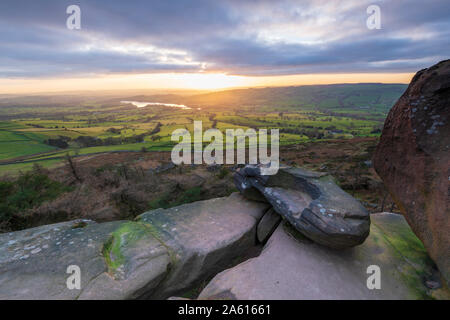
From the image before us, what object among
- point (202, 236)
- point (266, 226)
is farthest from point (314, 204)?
point (202, 236)

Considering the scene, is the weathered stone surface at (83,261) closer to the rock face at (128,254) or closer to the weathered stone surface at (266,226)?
the rock face at (128,254)

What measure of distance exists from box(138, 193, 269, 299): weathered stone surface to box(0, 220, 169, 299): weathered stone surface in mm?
602

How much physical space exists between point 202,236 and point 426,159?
8.11 metres

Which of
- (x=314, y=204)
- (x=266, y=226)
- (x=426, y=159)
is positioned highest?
(x=426, y=159)

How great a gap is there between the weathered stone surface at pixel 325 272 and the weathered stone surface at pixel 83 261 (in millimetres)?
2148

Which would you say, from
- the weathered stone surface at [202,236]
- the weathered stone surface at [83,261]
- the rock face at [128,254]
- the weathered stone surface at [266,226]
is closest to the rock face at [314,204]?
the weathered stone surface at [266,226]

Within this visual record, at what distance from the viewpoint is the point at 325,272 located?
659cm

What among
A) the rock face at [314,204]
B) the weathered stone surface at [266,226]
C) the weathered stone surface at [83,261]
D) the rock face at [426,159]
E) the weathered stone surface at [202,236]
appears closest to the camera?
the weathered stone surface at [83,261]

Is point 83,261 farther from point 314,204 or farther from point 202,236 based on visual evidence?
point 314,204

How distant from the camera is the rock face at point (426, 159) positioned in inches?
233

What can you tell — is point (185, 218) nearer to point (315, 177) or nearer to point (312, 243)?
point (312, 243)

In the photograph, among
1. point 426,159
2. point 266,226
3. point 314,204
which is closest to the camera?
point 426,159
